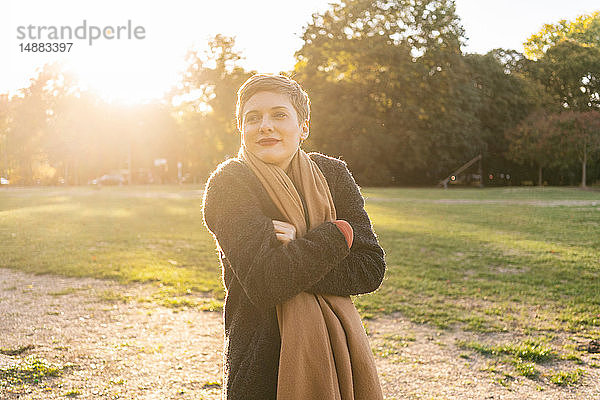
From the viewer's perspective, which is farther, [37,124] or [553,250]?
[37,124]

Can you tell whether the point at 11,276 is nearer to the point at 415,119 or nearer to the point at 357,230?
the point at 357,230

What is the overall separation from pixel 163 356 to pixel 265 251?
352 centimetres

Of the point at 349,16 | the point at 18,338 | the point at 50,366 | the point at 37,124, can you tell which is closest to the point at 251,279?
the point at 50,366

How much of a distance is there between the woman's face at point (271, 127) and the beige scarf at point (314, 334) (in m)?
0.05

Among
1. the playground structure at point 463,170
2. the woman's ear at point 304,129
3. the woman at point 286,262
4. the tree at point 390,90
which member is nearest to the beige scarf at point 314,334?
the woman at point 286,262

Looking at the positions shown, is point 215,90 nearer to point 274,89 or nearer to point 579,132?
point 579,132

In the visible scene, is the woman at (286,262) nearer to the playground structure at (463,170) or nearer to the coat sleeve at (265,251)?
the coat sleeve at (265,251)

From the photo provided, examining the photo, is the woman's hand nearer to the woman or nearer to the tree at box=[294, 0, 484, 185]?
the woman

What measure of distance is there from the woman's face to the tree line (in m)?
23.1

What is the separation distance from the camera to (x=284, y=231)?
1.86 meters

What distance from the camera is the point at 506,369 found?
4.70 m

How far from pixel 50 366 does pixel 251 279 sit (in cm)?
346

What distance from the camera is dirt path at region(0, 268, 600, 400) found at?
4.14 m

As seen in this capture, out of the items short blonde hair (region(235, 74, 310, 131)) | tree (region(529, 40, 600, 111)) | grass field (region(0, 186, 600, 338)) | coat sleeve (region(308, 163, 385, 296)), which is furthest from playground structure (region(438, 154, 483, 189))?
short blonde hair (region(235, 74, 310, 131))
